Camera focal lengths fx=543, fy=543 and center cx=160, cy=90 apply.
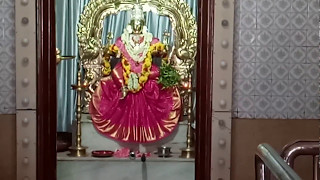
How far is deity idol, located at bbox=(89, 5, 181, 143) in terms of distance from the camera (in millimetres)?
5738

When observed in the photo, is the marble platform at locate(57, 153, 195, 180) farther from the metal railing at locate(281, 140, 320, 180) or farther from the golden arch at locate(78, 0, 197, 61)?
the metal railing at locate(281, 140, 320, 180)

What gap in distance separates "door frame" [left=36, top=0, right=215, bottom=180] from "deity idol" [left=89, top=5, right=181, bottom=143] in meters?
1.64

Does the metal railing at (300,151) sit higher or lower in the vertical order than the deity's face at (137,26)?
lower

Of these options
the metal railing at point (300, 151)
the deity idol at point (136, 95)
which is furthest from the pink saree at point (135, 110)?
the metal railing at point (300, 151)

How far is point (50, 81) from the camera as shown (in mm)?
4148

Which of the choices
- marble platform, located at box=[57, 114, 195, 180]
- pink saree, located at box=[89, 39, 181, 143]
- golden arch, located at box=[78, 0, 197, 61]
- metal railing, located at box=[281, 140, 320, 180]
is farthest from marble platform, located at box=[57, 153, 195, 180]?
metal railing, located at box=[281, 140, 320, 180]

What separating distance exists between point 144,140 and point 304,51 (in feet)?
7.40

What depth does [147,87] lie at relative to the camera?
19.0 feet

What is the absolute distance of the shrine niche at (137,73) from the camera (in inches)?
226

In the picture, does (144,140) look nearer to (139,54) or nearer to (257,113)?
(139,54)

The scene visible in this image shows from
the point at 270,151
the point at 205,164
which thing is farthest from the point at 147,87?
the point at 270,151

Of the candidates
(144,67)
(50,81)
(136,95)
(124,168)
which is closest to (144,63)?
(144,67)

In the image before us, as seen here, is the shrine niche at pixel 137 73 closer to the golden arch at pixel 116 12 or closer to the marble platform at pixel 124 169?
the golden arch at pixel 116 12

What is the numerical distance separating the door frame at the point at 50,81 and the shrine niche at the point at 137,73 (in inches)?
61.4
